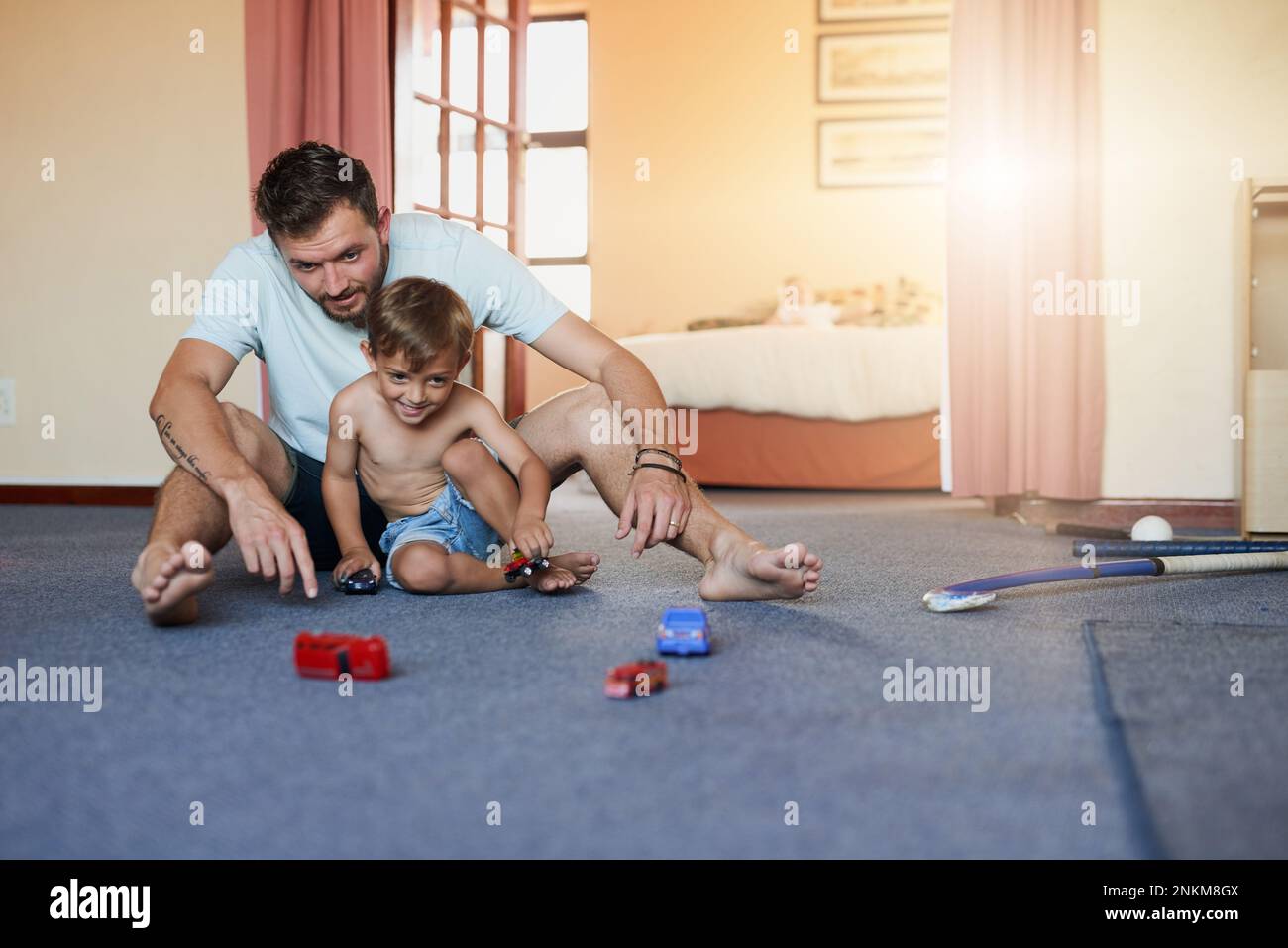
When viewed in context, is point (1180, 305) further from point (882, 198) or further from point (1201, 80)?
point (882, 198)

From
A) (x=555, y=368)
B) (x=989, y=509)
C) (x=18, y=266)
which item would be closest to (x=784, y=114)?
(x=555, y=368)

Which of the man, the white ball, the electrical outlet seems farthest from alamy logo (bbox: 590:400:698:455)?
the electrical outlet

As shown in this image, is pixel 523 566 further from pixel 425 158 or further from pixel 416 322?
pixel 425 158

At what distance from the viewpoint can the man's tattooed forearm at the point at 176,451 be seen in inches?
61.9

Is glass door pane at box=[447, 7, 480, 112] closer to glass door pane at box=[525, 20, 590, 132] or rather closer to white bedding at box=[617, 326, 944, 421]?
white bedding at box=[617, 326, 944, 421]

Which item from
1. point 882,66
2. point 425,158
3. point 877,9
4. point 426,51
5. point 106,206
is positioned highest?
point 877,9

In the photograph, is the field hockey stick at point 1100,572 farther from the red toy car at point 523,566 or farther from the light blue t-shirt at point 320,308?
the light blue t-shirt at point 320,308

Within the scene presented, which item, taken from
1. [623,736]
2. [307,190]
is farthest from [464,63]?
[623,736]

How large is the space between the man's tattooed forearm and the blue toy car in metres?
0.69

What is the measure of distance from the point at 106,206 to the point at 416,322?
2.66 meters

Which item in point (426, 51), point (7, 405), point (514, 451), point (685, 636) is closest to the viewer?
point (685, 636)

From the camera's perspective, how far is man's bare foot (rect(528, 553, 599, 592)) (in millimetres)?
1731

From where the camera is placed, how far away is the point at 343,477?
5.79 ft
